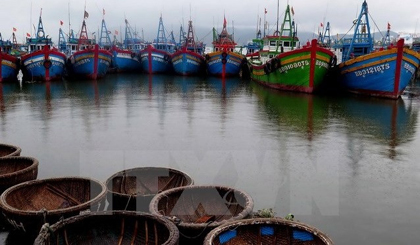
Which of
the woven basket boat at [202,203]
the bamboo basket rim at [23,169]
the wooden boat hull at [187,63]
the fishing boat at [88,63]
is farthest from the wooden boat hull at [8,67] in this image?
the woven basket boat at [202,203]

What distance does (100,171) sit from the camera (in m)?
7.77

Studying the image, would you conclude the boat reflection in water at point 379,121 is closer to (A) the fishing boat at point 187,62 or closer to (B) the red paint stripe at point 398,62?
(B) the red paint stripe at point 398,62

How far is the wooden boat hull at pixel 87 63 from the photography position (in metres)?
29.2

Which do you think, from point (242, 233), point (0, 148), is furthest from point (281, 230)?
point (0, 148)

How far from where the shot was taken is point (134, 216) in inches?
178

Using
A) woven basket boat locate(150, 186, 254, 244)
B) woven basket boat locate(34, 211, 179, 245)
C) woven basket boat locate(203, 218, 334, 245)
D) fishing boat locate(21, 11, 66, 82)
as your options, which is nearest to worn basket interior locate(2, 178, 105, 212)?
woven basket boat locate(34, 211, 179, 245)

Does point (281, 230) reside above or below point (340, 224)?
above

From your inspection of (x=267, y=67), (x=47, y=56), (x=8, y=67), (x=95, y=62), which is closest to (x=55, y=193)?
(x=267, y=67)

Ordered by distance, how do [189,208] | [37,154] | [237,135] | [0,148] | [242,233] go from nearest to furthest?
[242,233], [189,208], [0,148], [37,154], [237,135]

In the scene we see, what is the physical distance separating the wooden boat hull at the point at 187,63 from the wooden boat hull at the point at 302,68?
41.4 feet

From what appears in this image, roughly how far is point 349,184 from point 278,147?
260 cm

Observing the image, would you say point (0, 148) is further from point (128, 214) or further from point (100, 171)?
point (128, 214)

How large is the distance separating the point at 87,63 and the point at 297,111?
1980 cm

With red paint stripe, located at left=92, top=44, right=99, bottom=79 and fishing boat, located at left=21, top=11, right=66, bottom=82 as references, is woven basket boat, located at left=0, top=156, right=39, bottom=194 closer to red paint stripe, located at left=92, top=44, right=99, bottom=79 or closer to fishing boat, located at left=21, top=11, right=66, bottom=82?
fishing boat, located at left=21, top=11, right=66, bottom=82
